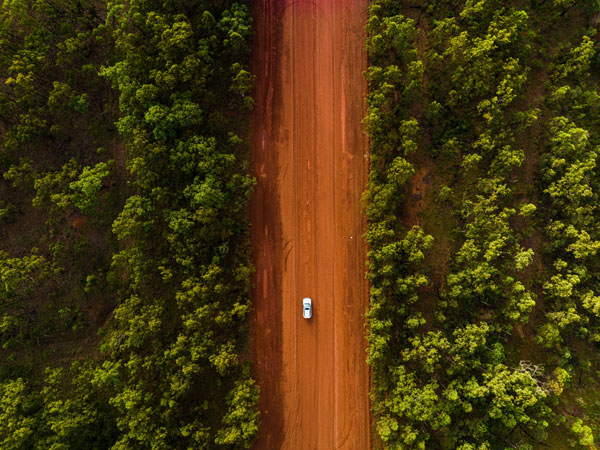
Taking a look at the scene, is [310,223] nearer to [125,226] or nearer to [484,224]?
[484,224]

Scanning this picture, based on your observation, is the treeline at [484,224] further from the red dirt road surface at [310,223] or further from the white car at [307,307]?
the white car at [307,307]

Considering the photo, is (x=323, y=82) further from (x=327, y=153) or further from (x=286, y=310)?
(x=286, y=310)

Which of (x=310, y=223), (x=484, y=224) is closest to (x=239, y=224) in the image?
(x=310, y=223)

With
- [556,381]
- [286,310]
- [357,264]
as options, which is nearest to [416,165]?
[357,264]

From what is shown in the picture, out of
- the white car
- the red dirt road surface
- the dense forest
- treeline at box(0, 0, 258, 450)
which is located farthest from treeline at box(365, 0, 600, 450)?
treeline at box(0, 0, 258, 450)

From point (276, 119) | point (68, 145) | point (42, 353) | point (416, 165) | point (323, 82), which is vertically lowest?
point (42, 353)
